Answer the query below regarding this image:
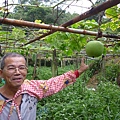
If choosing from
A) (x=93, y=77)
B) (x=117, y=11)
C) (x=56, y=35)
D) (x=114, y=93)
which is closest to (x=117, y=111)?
(x=114, y=93)

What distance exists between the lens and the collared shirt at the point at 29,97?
1.59 meters

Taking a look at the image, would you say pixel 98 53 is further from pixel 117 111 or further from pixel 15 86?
pixel 117 111

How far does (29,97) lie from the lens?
1701mm

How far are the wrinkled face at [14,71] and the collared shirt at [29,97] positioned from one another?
84 millimetres

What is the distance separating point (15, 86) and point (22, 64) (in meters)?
0.16

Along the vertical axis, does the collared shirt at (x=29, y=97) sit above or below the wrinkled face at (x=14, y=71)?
below

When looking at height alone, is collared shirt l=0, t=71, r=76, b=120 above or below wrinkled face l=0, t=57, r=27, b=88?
below

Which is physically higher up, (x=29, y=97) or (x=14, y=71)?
(x=14, y=71)

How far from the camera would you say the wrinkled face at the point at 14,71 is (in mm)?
1619

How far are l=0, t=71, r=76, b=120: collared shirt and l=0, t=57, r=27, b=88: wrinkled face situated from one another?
84mm

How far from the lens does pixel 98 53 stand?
7.13 feet

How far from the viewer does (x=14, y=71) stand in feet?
5.38

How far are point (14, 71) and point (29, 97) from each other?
0.68 ft

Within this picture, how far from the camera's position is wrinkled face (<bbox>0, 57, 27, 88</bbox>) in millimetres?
1619
